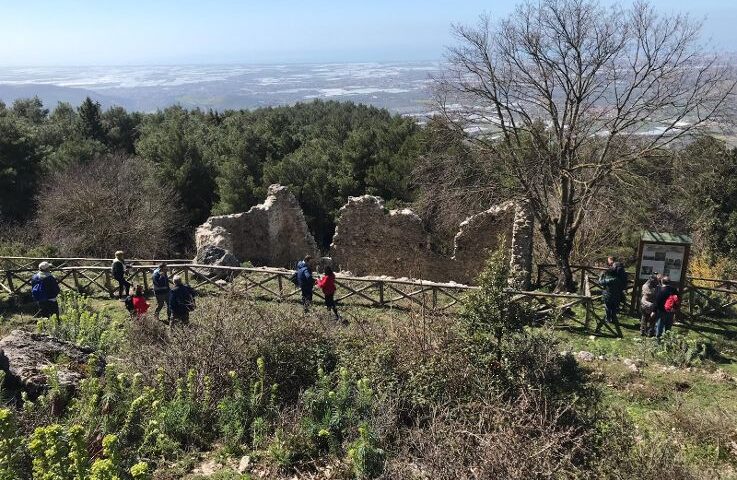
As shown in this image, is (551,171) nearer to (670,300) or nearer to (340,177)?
(670,300)

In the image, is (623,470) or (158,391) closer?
(623,470)

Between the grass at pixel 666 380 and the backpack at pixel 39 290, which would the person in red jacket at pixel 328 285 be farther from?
the backpack at pixel 39 290

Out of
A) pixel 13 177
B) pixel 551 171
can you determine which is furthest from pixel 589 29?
pixel 13 177

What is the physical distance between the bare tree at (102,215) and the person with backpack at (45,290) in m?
10.3

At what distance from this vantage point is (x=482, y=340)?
22.5ft

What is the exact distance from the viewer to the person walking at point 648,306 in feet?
34.7

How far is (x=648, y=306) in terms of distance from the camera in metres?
10.6

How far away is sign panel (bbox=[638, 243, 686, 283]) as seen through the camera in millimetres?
11133

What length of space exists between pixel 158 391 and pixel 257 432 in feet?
4.56

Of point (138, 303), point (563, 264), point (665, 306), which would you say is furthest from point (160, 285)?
point (665, 306)

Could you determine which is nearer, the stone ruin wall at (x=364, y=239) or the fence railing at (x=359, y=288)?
the fence railing at (x=359, y=288)

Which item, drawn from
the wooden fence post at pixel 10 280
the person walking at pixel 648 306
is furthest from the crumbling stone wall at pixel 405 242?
the wooden fence post at pixel 10 280

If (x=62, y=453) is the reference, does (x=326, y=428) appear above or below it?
below

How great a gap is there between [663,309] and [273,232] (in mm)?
12336
